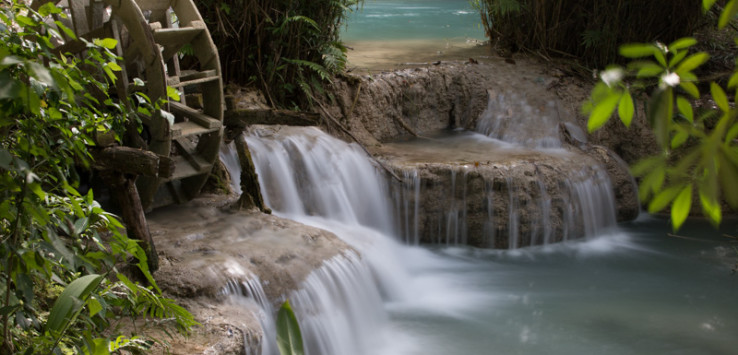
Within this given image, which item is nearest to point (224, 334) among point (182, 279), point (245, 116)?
point (182, 279)

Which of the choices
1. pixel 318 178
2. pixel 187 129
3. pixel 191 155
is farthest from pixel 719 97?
pixel 318 178

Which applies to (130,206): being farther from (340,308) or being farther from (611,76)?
(611,76)

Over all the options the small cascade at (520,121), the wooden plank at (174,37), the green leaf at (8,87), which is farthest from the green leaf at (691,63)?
the small cascade at (520,121)

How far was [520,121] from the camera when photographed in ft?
30.1

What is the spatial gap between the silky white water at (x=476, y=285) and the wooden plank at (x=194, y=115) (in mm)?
976

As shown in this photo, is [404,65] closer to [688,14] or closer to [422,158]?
[422,158]

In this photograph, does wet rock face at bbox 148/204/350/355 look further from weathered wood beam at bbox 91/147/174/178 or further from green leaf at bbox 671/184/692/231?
green leaf at bbox 671/184/692/231

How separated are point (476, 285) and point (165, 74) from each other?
Result: 3373mm

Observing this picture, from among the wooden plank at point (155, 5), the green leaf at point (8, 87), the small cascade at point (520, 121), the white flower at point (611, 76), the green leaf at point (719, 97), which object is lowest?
the small cascade at point (520, 121)

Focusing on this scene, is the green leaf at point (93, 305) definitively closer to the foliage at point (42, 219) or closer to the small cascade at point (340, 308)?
the foliage at point (42, 219)

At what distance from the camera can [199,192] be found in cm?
641

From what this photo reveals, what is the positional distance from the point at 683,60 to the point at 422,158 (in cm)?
692

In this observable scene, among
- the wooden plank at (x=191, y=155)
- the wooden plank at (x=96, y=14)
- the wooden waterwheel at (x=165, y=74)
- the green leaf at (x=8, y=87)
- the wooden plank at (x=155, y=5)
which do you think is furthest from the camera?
the wooden plank at (x=155, y=5)

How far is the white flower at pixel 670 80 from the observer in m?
1.06
